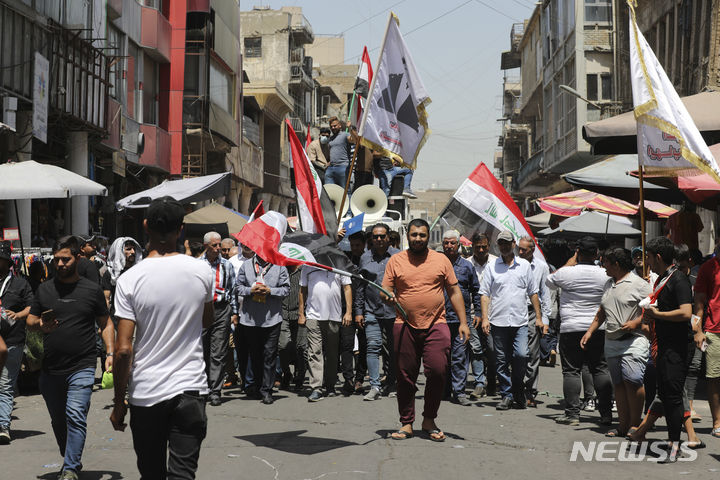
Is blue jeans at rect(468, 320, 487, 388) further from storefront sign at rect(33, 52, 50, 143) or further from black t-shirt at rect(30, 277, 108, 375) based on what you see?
storefront sign at rect(33, 52, 50, 143)

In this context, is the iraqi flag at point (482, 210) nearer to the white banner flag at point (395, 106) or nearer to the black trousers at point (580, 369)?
the white banner flag at point (395, 106)

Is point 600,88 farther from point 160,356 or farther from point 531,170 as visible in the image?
point 160,356

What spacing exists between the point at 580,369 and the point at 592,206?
7.39m

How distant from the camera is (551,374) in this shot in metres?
14.1

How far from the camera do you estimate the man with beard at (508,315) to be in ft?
33.8

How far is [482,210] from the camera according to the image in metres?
12.1

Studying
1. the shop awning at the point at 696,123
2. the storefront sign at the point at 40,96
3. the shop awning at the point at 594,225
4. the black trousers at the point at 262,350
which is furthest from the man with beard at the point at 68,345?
the shop awning at the point at 594,225

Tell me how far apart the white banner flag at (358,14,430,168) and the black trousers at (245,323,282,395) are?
94.5 inches

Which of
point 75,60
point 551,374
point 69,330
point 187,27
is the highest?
point 187,27

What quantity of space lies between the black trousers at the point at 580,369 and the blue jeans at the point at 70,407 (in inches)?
184

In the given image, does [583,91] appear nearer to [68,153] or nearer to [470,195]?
[68,153]

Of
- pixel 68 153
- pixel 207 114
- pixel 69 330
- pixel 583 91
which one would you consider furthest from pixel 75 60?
pixel 583 91

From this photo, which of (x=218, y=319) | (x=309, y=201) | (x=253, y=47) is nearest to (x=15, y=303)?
(x=218, y=319)

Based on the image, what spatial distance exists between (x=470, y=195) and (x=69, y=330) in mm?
6468
